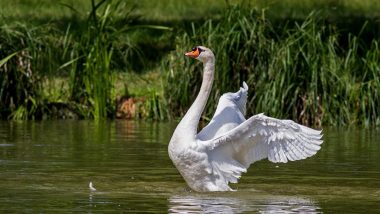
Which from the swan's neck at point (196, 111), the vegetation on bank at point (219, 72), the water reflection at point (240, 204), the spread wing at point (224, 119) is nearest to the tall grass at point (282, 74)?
the vegetation on bank at point (219, 72)

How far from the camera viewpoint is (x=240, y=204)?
11.7m

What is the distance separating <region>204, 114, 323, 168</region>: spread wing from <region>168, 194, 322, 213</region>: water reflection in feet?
2.52

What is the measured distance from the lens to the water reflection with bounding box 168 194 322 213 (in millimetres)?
11133

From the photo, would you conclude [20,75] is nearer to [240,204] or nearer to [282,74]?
[282,74]

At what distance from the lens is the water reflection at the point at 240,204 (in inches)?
438

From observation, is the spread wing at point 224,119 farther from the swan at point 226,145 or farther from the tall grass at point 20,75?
the tall grass at point 20,75

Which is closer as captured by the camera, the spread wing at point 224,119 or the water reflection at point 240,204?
the water reflection at point 240,204

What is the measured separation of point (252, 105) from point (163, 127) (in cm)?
171

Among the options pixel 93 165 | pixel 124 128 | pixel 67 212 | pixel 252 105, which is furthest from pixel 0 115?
pixel 67 212

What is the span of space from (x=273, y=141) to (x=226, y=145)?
496mm

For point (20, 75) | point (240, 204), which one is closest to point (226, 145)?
point (240, 204)

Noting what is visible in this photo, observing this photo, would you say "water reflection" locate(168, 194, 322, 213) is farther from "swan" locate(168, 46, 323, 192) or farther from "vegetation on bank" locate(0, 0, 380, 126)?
"vegetation on bank" locate(0, 0, 380, 126)

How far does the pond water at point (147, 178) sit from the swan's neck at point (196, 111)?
24.6 inches

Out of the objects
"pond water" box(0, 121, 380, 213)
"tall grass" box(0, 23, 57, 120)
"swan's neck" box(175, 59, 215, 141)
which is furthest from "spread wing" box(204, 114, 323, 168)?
"tall grass" box(0, 23, 57, 120)
